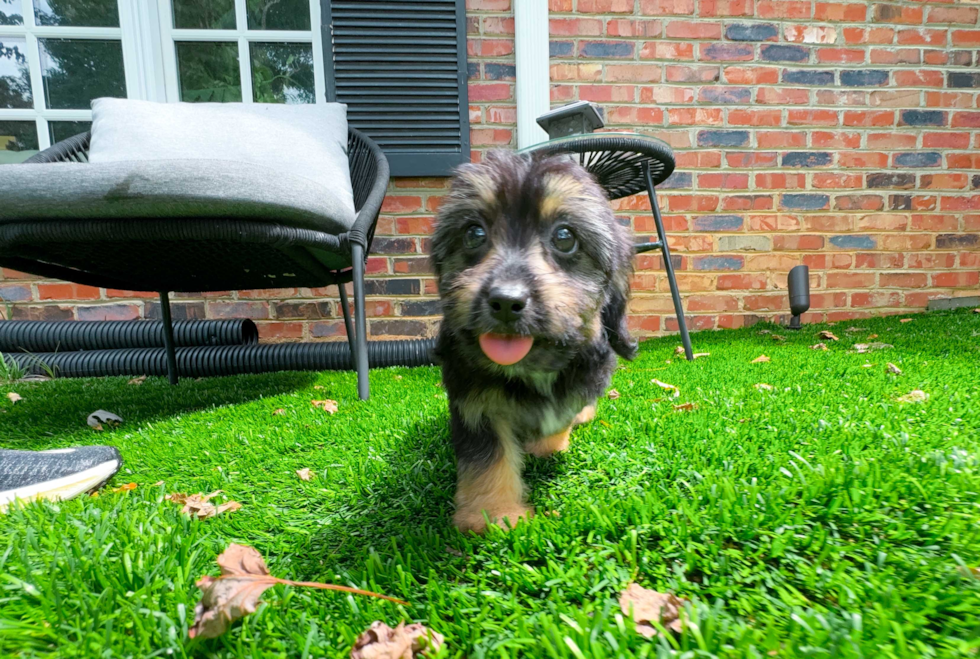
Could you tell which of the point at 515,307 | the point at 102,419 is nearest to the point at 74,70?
the point at 102,419

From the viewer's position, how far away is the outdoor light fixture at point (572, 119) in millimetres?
3105

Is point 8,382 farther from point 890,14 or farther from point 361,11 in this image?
point 890,14

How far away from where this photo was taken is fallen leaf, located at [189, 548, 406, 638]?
850 mm

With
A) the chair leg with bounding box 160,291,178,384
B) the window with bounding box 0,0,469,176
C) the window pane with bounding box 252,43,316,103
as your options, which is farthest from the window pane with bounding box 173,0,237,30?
the chair leg with bounding box 160,291,178,384

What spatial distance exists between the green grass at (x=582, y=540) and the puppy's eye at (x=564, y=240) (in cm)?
73

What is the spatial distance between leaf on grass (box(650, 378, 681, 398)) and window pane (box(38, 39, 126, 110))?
16.7ft

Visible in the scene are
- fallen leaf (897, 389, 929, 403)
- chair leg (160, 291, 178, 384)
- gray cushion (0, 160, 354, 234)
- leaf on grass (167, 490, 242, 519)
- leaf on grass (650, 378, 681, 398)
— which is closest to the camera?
leaf on grass (167, 490, 242, 519)

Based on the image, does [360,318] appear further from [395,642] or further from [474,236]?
[395,642]

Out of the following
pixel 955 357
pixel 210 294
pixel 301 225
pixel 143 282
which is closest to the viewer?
pixel 301 225

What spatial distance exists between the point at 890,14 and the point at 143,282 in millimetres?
6922

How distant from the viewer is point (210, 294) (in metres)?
4.41

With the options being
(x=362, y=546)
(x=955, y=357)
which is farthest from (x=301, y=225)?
(x=955, y=357)

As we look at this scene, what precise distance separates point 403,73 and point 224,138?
5.61 ft

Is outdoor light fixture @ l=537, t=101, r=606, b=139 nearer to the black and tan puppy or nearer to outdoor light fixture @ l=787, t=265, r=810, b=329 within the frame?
the black and tan puppy
